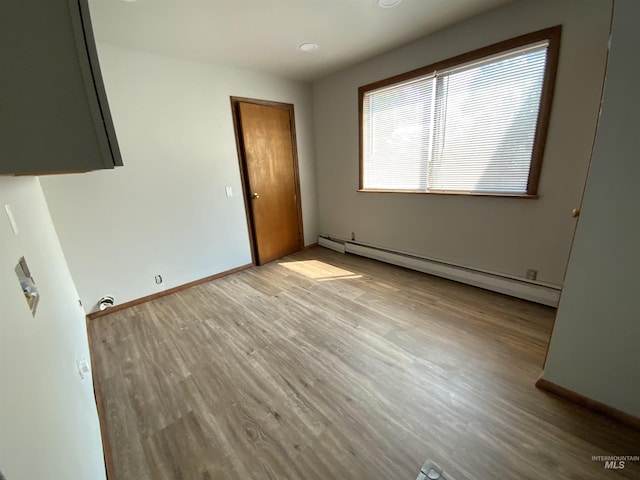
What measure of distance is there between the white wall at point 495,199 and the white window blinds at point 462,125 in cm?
15

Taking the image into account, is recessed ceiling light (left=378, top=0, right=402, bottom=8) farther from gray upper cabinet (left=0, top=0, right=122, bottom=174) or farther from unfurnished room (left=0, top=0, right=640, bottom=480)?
gray upper cabinet (left=0, top=0, right=122, bottom=174)

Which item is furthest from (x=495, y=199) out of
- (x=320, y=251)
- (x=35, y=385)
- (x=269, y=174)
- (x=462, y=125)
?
(x=35, y=385)

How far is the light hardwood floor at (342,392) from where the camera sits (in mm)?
1259

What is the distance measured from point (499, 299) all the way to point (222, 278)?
3126mm

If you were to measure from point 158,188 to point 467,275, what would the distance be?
135 inches

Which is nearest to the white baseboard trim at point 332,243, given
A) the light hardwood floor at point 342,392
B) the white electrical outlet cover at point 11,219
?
the light hardwood floor at point 342,392

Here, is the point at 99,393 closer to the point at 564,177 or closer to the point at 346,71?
the point at 564,177

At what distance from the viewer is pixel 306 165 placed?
13.5 feet

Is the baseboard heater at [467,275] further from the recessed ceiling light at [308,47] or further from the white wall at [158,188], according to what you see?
the recessed ceiling light at [308,47]

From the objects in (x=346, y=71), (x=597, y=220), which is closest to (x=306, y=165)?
(x=346, y=71)

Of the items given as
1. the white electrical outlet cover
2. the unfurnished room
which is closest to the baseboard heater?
the unfurnished room

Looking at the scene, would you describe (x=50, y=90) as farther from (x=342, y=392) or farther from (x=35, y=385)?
(x=342, y=392)

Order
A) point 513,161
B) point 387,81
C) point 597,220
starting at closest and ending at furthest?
point 597,220, point 513,161, point 387,81

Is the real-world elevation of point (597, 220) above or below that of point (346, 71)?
below
